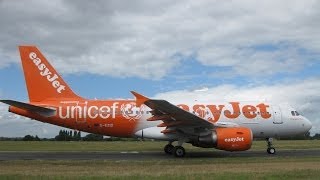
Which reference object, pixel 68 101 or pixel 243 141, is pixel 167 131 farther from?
pixel 68 101

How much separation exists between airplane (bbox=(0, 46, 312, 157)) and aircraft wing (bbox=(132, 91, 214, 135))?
0.36m

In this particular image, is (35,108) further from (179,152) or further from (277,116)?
(277,116)

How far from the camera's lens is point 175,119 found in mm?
24219

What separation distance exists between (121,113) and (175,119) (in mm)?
4076

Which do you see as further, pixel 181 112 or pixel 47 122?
pixel 47 122

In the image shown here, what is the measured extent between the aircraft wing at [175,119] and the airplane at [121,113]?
36cm

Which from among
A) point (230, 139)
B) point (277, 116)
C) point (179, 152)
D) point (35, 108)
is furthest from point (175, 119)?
point (35, 108)

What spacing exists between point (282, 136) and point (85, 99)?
12.7 m

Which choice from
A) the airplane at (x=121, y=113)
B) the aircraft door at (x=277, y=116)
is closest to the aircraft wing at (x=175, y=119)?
the airplane at (x=121, y=113)

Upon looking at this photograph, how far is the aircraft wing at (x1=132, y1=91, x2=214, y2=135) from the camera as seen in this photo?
22.9 metres

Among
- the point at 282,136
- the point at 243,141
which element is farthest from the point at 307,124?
the point at 243,141

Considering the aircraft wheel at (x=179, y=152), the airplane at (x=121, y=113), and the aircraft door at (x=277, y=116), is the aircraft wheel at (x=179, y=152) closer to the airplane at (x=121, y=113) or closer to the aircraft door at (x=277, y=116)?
the airplane at (x=121, y=113)

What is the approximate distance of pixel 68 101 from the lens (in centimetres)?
2708

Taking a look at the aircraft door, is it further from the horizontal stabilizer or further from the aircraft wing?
the horizontal stabilizer
